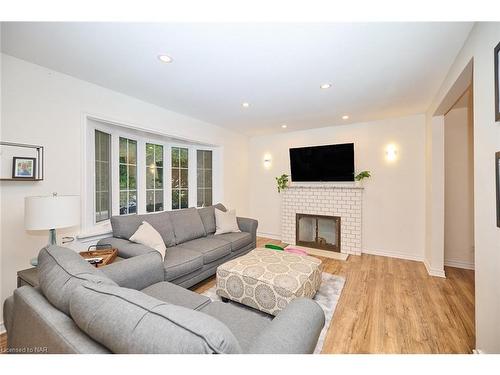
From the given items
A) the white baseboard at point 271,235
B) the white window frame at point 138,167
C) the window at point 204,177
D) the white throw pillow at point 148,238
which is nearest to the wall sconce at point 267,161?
the white window frame at point 138,167

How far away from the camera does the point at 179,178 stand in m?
4.00

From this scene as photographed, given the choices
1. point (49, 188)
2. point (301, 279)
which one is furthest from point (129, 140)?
point (301, 279)

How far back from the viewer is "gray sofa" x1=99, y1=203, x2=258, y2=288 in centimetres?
224

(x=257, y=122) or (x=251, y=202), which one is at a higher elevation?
(x=257, y=122)

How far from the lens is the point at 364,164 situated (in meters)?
3.86

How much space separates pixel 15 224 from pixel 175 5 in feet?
7.49

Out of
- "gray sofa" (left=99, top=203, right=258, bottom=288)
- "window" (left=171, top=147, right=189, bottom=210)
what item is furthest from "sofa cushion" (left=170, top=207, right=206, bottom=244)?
"window" (left=171, top=147, right=189, bottom=210)

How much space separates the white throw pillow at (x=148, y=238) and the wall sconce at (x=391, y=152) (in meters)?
3.82

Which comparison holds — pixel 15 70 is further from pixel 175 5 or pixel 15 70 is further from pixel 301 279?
pixel 301 279

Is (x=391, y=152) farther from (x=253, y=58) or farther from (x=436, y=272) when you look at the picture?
(x=253, y=58)

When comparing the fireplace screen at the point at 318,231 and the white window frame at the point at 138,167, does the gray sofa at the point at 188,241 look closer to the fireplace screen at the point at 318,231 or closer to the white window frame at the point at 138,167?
the white window frame at the point at 138,167

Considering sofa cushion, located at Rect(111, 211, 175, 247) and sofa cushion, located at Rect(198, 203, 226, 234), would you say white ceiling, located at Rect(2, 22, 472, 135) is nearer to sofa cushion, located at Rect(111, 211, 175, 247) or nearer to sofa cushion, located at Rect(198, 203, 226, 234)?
sofa cushion, located at Rect(111, 211, 175, 247)

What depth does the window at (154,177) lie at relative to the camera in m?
3.48

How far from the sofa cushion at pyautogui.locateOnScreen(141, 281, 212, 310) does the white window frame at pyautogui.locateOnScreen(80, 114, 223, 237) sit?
1.28 m
